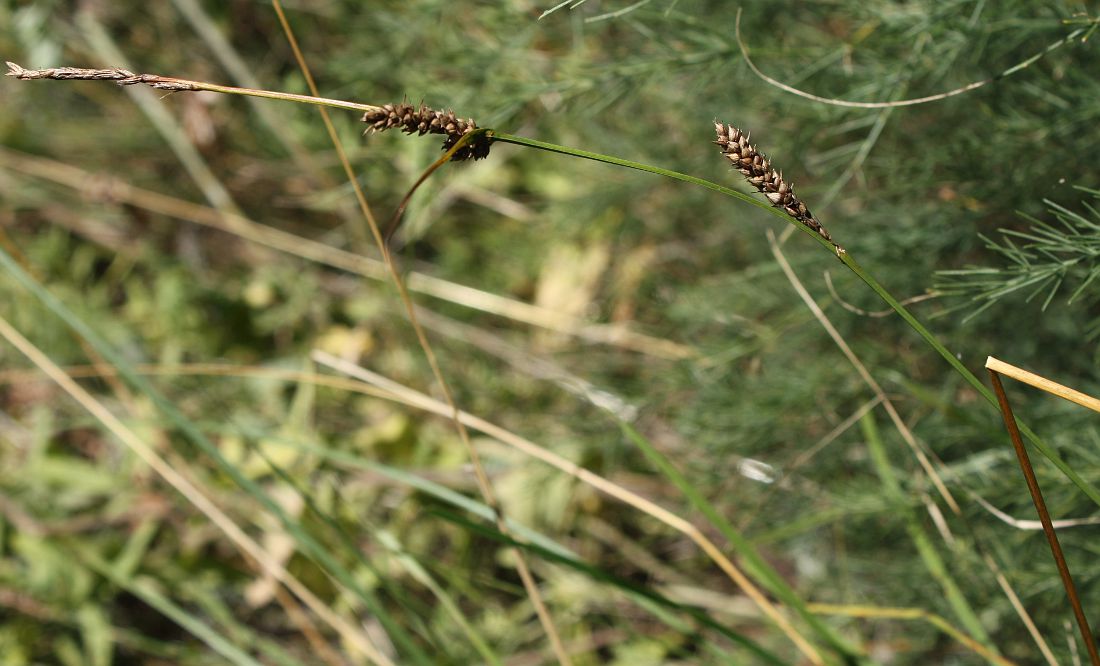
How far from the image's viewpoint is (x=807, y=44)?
1.32 m

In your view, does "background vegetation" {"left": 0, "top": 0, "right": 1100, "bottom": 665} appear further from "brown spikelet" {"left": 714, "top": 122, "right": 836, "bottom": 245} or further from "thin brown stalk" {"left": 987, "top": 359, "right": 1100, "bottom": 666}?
"brown spikelet" {"left": 714, "top": 122, "right": 836, "bottom": 245}

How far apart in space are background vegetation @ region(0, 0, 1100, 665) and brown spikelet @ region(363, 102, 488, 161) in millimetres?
344

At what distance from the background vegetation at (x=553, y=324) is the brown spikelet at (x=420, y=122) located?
0.34 m

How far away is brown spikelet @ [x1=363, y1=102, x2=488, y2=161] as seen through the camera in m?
0.49

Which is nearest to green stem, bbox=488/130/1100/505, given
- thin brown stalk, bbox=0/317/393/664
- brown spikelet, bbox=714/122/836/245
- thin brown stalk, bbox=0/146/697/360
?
brown spikelet, bbox=714/122/836/245

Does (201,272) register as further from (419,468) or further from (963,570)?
(963,570)

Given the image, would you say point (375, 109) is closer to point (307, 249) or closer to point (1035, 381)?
point (1035, 381)

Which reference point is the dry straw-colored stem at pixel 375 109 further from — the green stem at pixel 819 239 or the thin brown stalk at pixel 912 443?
the thin brown stalk at pixel 912 443

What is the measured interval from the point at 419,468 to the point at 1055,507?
1000 mm

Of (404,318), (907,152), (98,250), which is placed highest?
(907,152)

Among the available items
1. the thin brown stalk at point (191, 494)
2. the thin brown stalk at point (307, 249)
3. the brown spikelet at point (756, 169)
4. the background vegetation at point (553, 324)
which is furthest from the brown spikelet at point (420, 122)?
the thin brown stalk at point (307, 249)

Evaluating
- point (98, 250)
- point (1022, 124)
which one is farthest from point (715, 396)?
point (98, 250)

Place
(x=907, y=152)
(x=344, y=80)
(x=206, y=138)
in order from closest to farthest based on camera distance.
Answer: (x=907, y=152)
(x=344, y=80)
(x=206, y=138)

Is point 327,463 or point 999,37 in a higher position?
point 999,37
